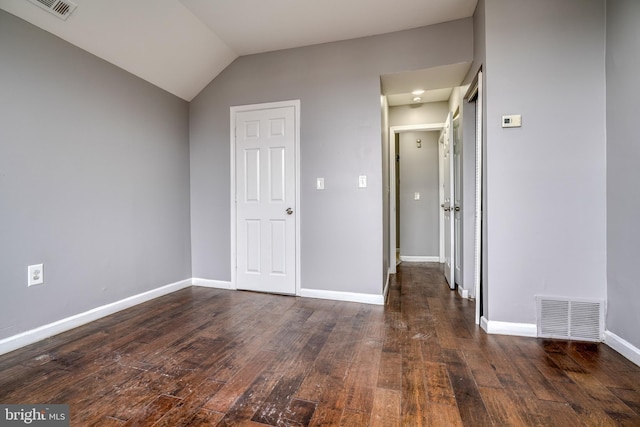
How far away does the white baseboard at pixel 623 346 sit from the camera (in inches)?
69.1

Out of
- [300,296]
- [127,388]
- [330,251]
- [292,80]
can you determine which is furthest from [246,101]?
[127,388]

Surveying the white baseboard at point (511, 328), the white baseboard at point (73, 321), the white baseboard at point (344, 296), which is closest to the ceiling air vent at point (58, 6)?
the white baseboard at point (73, 321)

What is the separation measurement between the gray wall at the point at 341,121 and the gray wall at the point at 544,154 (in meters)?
0.60

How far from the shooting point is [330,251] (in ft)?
10.2

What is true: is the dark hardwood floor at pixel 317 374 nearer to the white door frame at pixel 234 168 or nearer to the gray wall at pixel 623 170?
the gray wall at pixel 623 170

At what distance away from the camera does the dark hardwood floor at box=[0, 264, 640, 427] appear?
135 centimetres

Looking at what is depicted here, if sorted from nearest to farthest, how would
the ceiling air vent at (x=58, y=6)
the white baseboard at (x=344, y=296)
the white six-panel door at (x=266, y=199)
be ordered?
the ceiling air vent at (x=58, y=6)
the white baseboard at (x=344, y=296)
the white six-panel door at (x=266, y=199)

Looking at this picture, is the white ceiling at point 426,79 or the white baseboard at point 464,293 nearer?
the white ceiling at point 426,79

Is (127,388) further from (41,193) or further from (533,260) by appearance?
(533,260)

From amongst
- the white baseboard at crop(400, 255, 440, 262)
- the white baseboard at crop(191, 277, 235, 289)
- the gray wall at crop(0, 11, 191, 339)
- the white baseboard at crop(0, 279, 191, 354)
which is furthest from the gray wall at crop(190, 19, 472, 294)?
the white baseboard at crop(400, 255, 440, 262)

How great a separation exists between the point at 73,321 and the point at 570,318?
→ 148 inches

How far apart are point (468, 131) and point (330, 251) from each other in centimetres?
187

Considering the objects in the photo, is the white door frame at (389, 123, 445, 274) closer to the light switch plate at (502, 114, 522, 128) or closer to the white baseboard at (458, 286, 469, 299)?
the white baseboard at (458, 286, 469, 299)

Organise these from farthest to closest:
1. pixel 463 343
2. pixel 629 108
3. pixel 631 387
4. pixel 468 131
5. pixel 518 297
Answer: pixel 468 131 < pixel 518 297 < pixel 463 343 < pixel 629 108 < pixel 631 387
